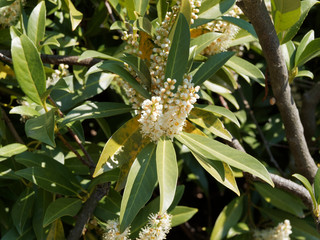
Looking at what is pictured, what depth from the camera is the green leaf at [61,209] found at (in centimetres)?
142

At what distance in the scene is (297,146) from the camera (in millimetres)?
1688

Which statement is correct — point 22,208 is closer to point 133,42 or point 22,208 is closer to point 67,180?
point 67,180

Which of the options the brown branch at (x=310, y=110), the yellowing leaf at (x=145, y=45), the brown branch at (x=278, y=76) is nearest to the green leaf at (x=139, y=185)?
the yellowing leaf at (x=145, y=45)

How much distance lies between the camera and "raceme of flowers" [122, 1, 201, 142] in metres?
1.11

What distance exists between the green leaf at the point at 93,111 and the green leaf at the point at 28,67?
0.53 feet

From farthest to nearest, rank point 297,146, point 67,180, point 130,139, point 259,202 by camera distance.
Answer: point 259,202, point 297,146, point 67,180, point 130,139

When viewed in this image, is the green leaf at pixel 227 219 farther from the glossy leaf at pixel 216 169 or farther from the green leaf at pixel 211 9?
the green leaf at pixel 211 9

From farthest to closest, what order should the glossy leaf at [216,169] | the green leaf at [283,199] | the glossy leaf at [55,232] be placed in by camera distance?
the green leaf at [283,199]
the glossy leaf at [55,232]
the glossy leaf at [216,169]

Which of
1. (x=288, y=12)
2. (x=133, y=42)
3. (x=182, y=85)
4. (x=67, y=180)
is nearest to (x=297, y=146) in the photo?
(x=288, y=12)

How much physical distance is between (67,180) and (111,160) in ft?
1.49

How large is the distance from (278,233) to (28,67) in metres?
1.19

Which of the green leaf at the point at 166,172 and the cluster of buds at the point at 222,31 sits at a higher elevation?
the cluster of buds at the point at 222,31

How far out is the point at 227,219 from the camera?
1.96 meters

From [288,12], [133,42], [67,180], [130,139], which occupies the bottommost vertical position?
[67,180]
